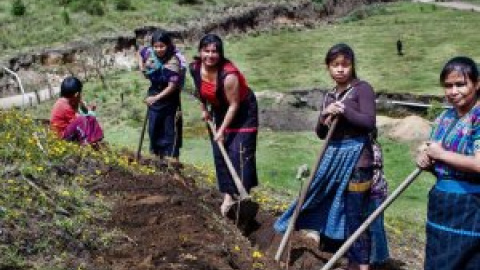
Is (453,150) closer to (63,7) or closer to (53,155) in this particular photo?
(53,155)

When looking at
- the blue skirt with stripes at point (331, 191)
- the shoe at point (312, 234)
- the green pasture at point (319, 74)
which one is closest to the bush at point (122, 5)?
the green pasture at point (319, 74)

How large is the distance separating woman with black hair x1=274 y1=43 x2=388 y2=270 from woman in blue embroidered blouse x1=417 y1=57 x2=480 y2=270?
35.6 inches

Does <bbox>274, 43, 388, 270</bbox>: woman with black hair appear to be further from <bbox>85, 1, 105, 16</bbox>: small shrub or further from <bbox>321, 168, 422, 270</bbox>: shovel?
<bbox>85, 1, 105, 16</bbox>: small shrub

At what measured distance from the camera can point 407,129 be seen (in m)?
14.1

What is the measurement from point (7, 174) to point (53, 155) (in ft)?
3.07

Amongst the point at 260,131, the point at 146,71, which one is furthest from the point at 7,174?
the point at 260,131

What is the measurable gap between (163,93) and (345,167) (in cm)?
289

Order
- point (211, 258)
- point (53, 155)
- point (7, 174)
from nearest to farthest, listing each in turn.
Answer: point (211, 258) → point (7, 174) → point (53, 155)

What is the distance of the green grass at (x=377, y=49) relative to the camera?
19.9 metres

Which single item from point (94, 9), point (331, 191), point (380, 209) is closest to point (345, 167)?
point (331, 191)

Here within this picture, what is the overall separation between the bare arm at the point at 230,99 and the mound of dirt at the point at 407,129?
27.2 ft

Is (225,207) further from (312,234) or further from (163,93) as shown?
(163,93)

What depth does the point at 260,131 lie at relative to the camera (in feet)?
49.0

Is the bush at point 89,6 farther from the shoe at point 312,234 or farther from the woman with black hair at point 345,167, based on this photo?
the woman with black hair at point 345,167
